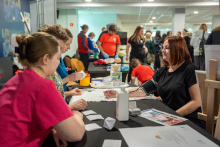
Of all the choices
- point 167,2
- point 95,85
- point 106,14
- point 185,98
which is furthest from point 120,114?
point 106,14

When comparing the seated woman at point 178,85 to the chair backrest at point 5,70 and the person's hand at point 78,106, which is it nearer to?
the person's hand at point 78,106

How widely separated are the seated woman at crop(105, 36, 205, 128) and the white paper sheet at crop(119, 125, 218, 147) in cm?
59

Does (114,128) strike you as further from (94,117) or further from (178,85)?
(178,85)

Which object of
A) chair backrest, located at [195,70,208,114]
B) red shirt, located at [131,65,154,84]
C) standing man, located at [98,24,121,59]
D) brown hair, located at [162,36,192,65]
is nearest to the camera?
chair backrest, located at [195,70,208,114]

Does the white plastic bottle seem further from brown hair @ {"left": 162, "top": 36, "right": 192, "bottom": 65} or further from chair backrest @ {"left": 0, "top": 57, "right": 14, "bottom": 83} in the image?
chair backrest @ {"left": 0, "top": 57, "right": 14, "bottom": 83}

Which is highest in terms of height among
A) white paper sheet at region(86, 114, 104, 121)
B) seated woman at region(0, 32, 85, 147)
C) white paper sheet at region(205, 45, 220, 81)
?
white paper sheet at region(205, 45, 220, 81)

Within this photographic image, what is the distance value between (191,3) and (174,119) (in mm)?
7213

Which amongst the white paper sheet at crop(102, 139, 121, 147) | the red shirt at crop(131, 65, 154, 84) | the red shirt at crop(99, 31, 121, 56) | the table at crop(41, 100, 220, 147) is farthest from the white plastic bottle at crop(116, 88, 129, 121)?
the red shirt at crop(99, 31, 121, 56)

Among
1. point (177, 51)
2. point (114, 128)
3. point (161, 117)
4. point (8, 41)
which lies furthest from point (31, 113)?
point (8, 41)

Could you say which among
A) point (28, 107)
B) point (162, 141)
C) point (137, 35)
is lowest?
point (162, 141)

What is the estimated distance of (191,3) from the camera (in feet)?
22.9

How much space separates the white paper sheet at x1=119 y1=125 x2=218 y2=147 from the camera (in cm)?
81

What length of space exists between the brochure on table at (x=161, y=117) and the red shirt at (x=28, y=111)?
572 mm

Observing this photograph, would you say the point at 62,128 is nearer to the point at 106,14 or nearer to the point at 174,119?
the point at 174,119
